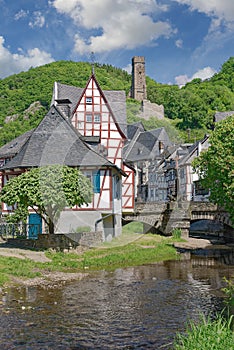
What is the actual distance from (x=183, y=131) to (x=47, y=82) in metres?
35.7

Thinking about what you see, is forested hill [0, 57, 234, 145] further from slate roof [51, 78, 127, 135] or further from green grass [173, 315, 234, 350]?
green grass [173, 315, 234, 350]

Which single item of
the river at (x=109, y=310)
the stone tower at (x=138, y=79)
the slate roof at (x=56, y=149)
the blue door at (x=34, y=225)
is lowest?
the river at (x=109, y=310)

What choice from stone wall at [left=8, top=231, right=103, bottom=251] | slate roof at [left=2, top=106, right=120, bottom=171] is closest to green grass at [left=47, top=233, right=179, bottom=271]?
stone wall at [left=8, top=231, right=103, bottom=251]

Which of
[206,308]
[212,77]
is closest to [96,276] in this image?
[206,308]

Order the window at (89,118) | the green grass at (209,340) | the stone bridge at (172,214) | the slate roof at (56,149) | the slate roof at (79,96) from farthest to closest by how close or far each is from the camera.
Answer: the slate roof at (79,96), the stone bridge at (172,214), the window at (89,118), the slate roof at (56,149), the green grass at (209,340)

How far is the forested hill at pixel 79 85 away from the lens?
96.4m

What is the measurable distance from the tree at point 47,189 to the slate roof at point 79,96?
14202 mm

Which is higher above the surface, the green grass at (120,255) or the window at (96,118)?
the window at (96,118)

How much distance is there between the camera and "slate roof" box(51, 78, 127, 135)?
41469 mm

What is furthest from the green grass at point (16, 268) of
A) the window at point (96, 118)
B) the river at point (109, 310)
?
the window at point (96, 118)

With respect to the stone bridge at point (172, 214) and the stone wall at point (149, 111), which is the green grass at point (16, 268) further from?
the stone wall at point (149, 111)

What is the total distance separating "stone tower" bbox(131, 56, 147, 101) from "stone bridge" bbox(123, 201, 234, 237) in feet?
300

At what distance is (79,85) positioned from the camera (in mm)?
97250

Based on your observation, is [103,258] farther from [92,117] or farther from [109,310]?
[92,117]
